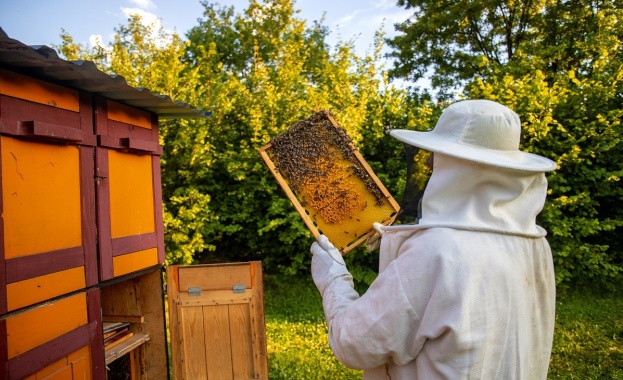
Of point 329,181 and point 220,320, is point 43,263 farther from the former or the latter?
point 329,181

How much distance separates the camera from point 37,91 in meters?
2.30

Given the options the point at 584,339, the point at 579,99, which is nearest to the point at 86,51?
the point at 579,99

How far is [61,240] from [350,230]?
1.56 meters

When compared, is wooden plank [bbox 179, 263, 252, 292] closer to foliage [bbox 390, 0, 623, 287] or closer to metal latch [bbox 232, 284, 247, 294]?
metal latch [bbox 232, 284, 247, 294]

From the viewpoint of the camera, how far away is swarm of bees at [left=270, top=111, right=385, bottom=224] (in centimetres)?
268

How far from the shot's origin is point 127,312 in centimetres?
353

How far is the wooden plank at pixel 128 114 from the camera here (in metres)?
2.89

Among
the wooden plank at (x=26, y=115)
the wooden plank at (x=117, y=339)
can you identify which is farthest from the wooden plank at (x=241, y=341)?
the wooden plank at (x=26, y=115)

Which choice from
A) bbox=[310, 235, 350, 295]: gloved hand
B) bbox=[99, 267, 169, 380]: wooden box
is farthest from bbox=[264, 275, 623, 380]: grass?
bbox=[310, 235, 350, 295]: gloved hand

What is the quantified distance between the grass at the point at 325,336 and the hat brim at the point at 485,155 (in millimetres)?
3587

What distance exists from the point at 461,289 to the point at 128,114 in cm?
254

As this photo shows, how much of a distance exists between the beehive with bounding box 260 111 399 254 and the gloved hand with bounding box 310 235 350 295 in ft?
0.91

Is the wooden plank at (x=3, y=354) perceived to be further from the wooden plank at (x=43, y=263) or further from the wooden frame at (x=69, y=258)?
the wooden plank at (x=43, y=263)

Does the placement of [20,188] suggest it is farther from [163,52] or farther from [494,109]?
[163,52]
